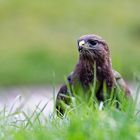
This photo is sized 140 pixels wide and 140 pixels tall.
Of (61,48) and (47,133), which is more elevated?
(47,133)

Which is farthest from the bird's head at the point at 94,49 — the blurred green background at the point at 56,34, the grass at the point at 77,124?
the blurred green background at the point at 56,34

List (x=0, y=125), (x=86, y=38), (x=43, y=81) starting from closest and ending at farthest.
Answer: (x=0, y=125) < (x=86, y=38) < (x=43, y=81)

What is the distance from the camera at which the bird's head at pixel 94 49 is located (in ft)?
25.7

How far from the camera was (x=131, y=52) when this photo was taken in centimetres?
1881

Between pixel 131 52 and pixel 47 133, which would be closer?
pixel 47 133

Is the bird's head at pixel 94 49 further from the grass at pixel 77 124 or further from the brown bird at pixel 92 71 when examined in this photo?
the grass at pixel 77 124

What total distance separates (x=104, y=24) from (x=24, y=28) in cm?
170

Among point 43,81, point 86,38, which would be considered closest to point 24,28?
point 43,81

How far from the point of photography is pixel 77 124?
5680mm

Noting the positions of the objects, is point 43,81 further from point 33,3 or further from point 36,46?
point 33,3

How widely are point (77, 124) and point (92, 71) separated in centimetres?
221

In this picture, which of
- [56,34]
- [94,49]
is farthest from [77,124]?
[56,34]

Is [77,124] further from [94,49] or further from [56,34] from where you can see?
[56,34]

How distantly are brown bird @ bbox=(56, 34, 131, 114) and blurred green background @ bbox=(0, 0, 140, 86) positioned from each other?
28.0 feet
